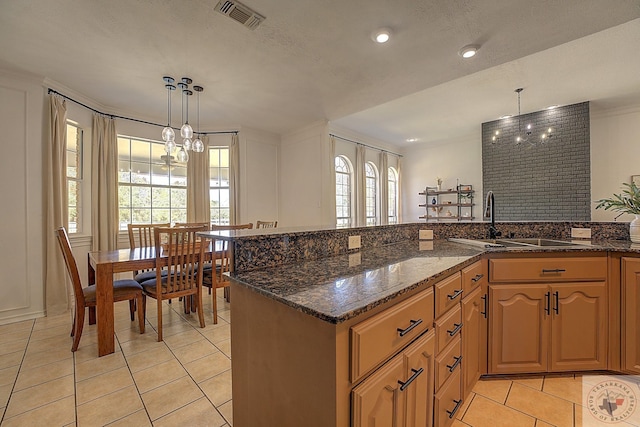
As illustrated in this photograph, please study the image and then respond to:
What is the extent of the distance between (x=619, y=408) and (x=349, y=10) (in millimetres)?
3074

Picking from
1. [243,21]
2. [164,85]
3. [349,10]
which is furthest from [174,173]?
[349,10]

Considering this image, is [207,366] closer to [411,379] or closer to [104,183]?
[411,379]

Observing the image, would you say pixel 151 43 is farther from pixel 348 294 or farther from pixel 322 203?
pixel 322 203

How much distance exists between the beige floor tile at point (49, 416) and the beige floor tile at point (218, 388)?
0.67 meters

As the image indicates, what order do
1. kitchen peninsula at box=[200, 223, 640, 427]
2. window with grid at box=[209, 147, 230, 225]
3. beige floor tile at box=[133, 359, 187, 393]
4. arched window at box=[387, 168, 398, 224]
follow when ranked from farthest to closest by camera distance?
arched window at box=[387, 168, 398, 224] < window with grid at box=[209, 147, 230, 225] < beige floor tile at box=[133, 359, 187, 393] < kitchen peninsula at box=[200, 223, 640, 427]

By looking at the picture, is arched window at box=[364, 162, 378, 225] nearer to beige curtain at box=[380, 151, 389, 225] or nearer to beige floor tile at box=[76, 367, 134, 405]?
beige curtain at box=[380, 151, 389, 225]

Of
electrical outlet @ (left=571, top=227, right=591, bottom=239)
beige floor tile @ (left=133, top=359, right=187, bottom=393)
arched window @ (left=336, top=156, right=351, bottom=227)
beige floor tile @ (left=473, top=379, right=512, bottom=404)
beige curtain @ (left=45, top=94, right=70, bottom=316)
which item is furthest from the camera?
arched window @ (left=336, top=156, right=351, bottom=227)

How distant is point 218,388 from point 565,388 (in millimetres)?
2215

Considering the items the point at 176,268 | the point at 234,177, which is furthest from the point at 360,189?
the point at 176,268

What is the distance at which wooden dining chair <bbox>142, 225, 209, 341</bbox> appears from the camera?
2395 mm

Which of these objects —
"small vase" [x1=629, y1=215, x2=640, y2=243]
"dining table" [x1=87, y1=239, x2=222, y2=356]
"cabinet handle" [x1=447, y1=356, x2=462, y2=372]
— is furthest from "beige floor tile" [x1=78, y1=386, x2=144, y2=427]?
"small vase" [x1=629, y1=215, x2=640, y2=243]

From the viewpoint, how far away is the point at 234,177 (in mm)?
4930

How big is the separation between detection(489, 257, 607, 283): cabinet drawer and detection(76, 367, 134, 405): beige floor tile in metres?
2.52

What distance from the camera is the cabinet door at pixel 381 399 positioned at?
0.79m
